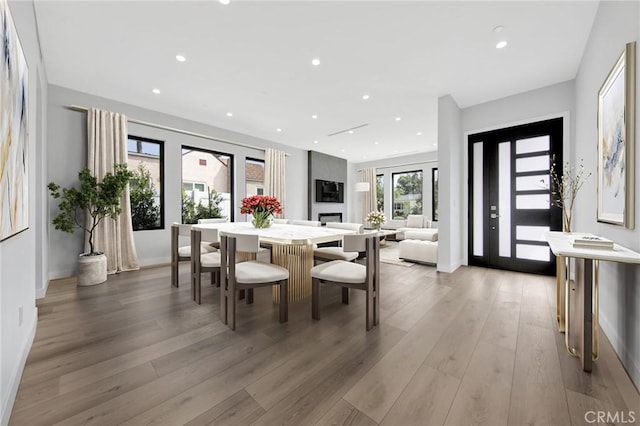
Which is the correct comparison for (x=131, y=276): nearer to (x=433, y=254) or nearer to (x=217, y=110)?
(x=217, y=110)

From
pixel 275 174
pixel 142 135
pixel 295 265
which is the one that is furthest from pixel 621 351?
pixel 142 135

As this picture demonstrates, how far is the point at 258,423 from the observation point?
3.73 feet

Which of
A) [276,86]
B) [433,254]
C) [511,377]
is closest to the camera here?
[511,377]

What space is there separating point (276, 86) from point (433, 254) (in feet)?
12.3

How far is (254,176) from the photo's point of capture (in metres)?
6.17

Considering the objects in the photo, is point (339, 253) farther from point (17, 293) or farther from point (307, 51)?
point (17, 293)

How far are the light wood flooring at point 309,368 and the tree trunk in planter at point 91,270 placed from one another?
2.12 feet

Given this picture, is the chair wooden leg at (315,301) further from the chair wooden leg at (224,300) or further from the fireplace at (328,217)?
the fireplace at (328,217)

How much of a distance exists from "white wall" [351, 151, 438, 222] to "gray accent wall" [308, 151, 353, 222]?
0.92 meters

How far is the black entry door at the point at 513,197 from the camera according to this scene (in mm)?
3672

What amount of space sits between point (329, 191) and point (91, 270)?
5.86 meters

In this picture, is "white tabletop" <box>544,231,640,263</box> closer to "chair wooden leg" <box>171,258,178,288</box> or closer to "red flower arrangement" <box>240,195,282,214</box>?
"red flower arrangement" <box>240,195,282,214</box>

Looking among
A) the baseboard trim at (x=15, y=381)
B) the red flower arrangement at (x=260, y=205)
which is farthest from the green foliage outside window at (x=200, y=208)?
the baseboard trim at (x=15, y=381)

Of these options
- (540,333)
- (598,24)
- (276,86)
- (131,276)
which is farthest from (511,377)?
(131,276)
